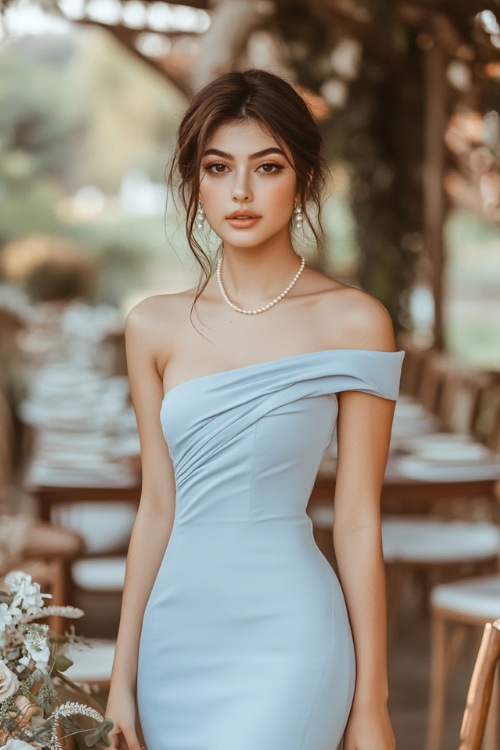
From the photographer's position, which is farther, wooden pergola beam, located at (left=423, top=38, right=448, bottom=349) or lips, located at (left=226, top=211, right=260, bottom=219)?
wooden pergola beam, located at (left=423, top=38, right=448, bottom=349)

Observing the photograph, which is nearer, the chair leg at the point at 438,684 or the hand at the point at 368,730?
the hand at the point at 368,730

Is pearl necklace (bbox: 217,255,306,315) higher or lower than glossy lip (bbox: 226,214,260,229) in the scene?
lower

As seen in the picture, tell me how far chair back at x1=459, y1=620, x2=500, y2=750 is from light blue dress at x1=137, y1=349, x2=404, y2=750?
0.63 ft

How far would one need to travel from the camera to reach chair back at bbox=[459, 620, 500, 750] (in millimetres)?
1737

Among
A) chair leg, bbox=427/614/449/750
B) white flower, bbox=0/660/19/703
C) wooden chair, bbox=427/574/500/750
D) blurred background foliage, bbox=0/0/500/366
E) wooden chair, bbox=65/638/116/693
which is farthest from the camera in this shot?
blurred background foliage, bbox=0/0/500/366

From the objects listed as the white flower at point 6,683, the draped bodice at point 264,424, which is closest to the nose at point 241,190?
the draped bodice at point 264,424

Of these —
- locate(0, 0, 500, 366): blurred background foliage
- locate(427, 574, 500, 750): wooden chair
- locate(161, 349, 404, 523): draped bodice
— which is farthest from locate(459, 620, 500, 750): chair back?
locate(427, 574, 500, 750): wooden chair

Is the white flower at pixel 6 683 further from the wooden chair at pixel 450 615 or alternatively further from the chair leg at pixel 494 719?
the wooden chair at pixel 450 615

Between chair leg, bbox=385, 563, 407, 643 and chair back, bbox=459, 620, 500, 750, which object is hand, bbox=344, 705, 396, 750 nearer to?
chair back, bbox=459, 620, 500, 750

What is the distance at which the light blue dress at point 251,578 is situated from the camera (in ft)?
5.34

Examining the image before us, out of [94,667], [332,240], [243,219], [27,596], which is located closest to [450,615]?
[94,667]

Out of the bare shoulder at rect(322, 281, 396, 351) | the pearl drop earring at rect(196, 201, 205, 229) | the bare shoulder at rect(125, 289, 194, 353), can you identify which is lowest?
the bare shoulder at rect(125, 289, 194, 353)

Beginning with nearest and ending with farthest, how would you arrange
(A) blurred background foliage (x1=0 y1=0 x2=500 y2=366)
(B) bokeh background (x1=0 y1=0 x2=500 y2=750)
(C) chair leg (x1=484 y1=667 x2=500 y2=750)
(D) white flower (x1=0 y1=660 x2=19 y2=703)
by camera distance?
1. (D) white flower (x1=0 y1=660 x2=19 y2=703)
2. (C) chair leg (x1=484 y1=667 x2=500 y2=750)
3. (B) bokeh background (x1=0 y1=0 x2=500 y2=750)
4. (A) blurred background foliage (x1=0 y1=0 x2=500 y2=366)

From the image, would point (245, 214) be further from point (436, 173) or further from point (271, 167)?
point (436, 173)
